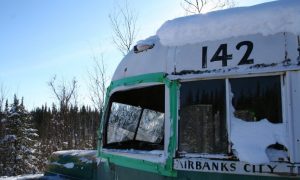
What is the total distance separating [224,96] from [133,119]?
163cm

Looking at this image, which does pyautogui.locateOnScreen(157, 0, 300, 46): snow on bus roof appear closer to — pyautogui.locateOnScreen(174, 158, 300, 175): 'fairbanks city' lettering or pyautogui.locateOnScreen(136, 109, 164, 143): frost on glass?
pyautogui.locateOnScreen(136, 109, 164, 143): frost on glass

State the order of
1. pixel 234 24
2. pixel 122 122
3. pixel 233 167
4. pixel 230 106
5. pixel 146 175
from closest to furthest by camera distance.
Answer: pixel 233 167 < pixel 230 106 < pixel 234 24 < pixel 146 175 < pixel 122 122

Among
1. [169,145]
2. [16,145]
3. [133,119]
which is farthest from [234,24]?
[16,145]

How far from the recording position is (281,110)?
3.42 m

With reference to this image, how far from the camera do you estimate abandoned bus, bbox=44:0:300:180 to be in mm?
3408

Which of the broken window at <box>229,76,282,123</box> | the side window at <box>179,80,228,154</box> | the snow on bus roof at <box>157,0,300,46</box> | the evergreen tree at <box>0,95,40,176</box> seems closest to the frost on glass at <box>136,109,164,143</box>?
the side window at <box>179,80,228,154</box>

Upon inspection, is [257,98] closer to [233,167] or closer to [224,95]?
[224,95]

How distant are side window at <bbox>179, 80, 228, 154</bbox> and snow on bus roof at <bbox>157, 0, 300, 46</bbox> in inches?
17.4

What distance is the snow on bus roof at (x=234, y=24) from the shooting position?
11.7 ft

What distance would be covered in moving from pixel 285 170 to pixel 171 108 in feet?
3.73

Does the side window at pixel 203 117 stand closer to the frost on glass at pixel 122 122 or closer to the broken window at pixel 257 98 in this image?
the broken window at pixel 257 98

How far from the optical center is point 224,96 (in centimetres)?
367

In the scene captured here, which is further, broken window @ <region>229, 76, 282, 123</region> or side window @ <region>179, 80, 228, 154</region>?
side window @ <region>179, 80, 228, 154</region>

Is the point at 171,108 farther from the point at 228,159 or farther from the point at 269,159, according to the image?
the point at 269,159
